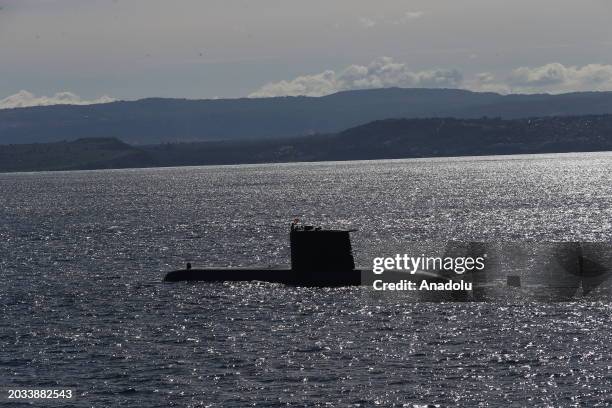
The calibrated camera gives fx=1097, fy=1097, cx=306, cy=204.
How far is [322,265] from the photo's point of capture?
65250 mm

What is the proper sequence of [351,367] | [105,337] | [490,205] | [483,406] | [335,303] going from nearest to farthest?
1. [483,406]
2. [351,367]
3. [105,337]
4. [335,303]
5. [490,205]

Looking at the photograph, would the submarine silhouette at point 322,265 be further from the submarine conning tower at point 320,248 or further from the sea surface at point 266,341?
the sea surface at point 266,341

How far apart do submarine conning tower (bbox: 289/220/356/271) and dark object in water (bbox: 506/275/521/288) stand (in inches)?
386

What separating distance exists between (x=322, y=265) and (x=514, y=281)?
1204cm

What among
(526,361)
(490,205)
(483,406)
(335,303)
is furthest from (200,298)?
(490,205)

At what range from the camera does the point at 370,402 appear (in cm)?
3856

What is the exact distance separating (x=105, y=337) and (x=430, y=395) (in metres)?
18.4

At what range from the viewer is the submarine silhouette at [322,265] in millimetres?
→ 63719

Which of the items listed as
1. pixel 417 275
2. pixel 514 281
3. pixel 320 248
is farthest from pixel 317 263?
pixel 514 281

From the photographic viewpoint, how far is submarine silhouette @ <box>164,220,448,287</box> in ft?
209

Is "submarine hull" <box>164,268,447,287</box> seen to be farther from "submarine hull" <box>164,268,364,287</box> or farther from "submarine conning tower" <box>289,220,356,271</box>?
"submarine conning tower" <box>289,220,356,271</box>

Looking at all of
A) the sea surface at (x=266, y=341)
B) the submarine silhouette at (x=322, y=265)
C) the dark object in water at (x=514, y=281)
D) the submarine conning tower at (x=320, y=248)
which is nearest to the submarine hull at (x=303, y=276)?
the submarine silhouette at (x=322, y=265)

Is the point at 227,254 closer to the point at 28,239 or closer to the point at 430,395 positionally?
the point at 28,239

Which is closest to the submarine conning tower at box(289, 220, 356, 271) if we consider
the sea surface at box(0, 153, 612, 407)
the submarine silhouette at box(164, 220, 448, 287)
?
the submarine silhouette at box(164, 220, 448, 287)
